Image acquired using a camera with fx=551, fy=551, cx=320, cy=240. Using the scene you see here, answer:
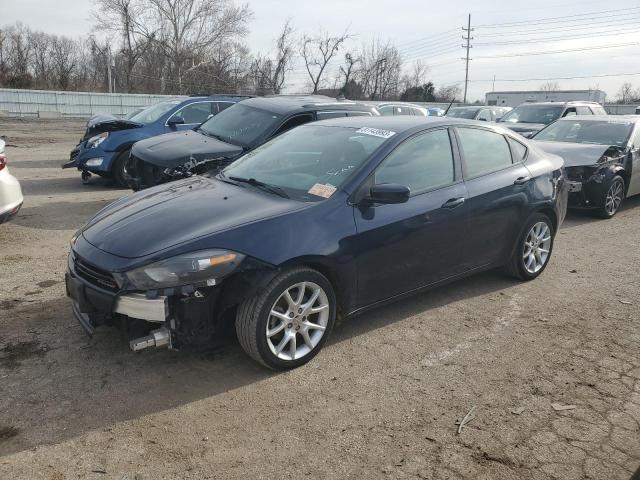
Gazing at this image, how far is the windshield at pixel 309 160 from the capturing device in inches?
159

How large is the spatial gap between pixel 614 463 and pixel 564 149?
23.4ft

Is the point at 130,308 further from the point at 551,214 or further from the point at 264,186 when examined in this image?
the point at 551,214

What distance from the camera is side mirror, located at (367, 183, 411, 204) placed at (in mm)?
3830

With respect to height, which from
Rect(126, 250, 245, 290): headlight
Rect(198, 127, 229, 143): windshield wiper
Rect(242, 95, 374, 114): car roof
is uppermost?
Rect(242, 95, 374, 114): car roof

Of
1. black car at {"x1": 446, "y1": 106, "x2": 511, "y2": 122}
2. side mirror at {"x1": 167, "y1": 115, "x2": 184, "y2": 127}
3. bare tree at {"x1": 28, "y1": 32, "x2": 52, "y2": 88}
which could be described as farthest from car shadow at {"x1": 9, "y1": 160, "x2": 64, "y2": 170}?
bare tree at {"x1": 28, "y1": 32, "x2": 52, "y2": 88}

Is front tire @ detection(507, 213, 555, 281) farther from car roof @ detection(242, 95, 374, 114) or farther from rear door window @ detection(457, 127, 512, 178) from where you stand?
car roof @ detection(242, 95, 374, 114)

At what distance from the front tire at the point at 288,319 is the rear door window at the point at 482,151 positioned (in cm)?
183

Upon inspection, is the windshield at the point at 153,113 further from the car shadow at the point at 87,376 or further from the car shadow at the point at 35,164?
the car shadow at the point at 87,376

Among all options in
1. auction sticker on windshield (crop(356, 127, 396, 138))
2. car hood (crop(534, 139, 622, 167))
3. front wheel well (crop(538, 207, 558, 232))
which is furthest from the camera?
car hood (crop(534, 139, 622, 167))

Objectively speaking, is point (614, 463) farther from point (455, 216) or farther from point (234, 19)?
point (234, 19)

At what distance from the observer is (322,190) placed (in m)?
3.94

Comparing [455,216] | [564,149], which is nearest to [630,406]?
[455,216]

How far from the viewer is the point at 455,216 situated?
445 cm

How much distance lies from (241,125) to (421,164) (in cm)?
422
